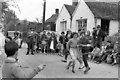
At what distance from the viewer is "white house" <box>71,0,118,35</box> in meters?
19.2

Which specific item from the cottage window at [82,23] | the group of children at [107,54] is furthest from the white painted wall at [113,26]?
the group of children at [107,54]

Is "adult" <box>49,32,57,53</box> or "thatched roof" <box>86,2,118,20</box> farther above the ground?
"thatched roof" <box>86,2,118,20</box>

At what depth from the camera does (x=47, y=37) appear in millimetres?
14320

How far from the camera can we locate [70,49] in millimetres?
8133

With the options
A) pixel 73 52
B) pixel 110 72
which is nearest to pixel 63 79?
pixel 73 52

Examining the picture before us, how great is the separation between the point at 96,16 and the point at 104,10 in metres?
2.29

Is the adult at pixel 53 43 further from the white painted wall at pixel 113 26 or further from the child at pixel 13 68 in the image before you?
the child at pixel 13 68

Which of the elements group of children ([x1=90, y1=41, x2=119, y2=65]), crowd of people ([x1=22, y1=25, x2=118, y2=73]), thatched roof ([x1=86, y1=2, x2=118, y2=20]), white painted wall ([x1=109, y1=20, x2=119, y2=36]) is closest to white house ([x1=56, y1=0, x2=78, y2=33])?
thatched roof ([x1=86, y1=2, x2=118, y2=20])

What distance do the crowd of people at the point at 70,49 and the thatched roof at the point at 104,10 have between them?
22.9ft

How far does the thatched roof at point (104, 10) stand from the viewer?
19406 millimetres

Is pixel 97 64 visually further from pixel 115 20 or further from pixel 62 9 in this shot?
pixel 62 9

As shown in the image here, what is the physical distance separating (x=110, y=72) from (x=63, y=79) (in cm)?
249

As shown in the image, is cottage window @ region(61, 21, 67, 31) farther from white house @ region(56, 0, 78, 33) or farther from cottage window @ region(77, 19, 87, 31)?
cottage window @ region(77, 19, 87, 31)

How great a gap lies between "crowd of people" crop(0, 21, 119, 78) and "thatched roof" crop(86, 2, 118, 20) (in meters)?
6.97
